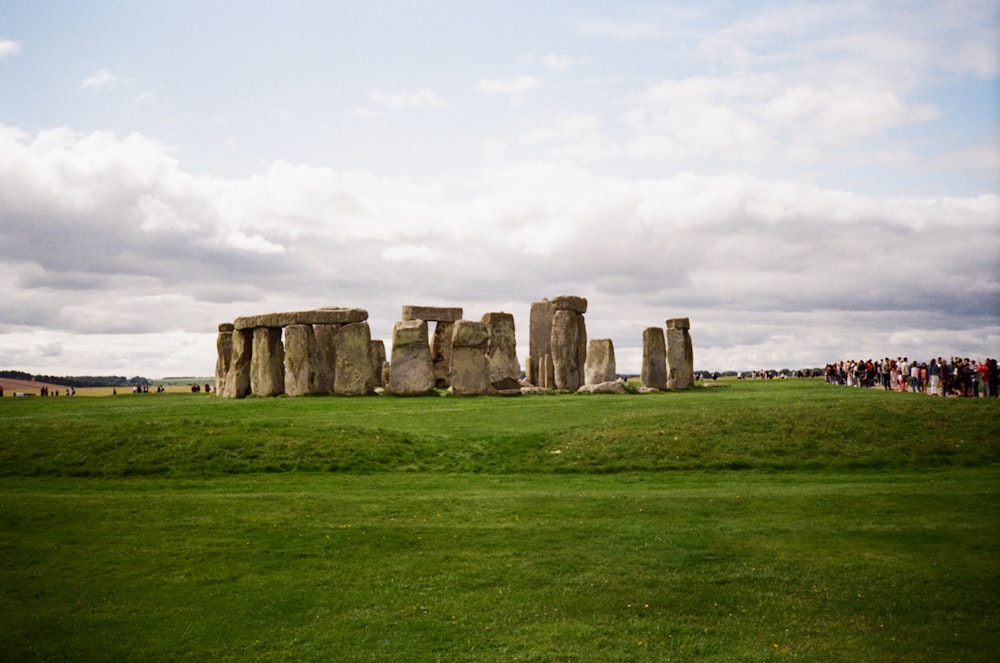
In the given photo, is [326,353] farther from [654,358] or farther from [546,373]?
[654,358]

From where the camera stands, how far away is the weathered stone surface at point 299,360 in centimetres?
4066

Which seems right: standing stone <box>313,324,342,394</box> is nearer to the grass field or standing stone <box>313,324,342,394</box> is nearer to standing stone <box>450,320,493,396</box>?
standing stone <box>450,320,493,396</box>

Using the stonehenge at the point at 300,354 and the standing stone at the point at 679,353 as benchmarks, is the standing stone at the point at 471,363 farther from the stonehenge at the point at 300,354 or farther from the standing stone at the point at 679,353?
the standing stone at the point at 679,353

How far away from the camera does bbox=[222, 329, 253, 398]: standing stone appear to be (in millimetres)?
42344

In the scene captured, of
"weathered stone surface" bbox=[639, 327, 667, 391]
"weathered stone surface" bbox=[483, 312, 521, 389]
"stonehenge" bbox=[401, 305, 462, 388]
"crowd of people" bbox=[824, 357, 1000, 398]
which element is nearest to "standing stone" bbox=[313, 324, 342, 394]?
"stonehenge" bbox=[401, 305, 462, 388]

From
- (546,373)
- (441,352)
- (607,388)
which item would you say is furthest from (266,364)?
(607,388)

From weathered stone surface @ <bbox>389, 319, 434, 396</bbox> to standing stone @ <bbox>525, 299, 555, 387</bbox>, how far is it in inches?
424

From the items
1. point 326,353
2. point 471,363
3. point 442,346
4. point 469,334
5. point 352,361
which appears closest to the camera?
point 469,334

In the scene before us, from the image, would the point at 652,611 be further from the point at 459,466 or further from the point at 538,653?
the point at 459,466

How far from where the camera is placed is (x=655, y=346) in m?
42.6

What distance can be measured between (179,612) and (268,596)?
126 cm

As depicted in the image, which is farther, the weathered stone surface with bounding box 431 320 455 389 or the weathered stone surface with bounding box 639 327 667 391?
the weathered stone surface with bounding box 431 320 455 389

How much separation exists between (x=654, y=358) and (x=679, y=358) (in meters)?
1.91

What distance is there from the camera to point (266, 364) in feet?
136
